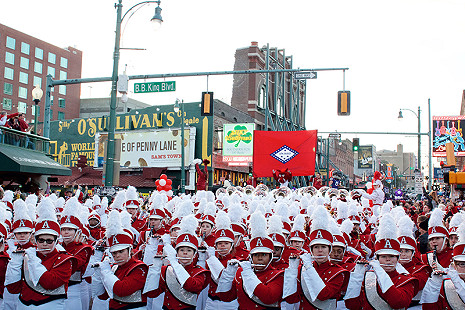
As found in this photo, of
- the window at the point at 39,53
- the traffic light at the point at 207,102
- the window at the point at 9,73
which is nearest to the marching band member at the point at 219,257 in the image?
the traffic light at the point at 207,102

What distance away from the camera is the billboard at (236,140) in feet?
116

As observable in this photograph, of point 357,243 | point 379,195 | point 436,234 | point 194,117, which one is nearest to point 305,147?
point 379,195

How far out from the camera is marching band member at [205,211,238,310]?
5152mm

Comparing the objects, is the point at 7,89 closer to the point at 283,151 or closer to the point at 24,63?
the point at 24,63

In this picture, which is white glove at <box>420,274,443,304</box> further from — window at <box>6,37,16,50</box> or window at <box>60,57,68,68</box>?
window at <box>60,57,68,68</box>

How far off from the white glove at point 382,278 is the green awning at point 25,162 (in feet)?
41.7

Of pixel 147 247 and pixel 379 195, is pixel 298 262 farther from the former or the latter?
pixel 379 195

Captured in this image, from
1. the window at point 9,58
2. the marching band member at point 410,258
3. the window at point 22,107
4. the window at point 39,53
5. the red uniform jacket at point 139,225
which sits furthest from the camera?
the window at point 39,53

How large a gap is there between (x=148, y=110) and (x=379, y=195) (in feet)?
87.1

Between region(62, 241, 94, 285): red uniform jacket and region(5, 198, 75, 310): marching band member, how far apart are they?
0.55 meters

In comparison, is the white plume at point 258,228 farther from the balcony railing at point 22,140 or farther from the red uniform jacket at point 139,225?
the balcony railing at point 22,140

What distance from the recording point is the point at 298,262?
4418 mm

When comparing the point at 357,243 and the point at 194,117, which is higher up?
the point at 194,117

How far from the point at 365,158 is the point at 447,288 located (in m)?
111
